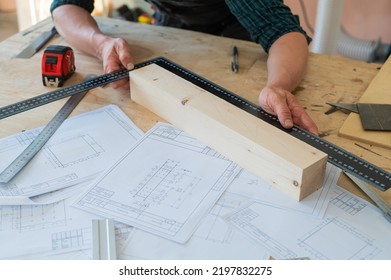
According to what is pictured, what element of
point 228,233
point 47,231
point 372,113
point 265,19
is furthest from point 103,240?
point 265,19

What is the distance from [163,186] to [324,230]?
0.28 m

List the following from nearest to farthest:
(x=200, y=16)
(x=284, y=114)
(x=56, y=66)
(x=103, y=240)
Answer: (x=103, y=240) < (x=284, y=114) < (x=56, y=66) < (x=200, y=16)

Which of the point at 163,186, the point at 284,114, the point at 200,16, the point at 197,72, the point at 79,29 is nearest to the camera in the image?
the point at 163,186

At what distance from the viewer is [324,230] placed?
717 mm

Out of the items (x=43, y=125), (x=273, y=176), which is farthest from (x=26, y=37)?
(x=273, y=176)

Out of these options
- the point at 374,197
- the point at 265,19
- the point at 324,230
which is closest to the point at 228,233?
the point at 324,230

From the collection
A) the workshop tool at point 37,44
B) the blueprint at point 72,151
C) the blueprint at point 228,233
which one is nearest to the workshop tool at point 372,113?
the blueprint at point 228,233

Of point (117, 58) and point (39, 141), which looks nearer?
point (39, 141)

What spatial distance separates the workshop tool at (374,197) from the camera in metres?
0.75

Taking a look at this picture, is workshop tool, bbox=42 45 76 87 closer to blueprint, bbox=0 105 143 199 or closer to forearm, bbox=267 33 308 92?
blueprint, bbox=0 105 143 199

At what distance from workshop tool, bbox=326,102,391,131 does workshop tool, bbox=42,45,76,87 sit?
0.66m

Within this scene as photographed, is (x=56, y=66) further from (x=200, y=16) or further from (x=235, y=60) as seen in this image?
(x=200, y=16)

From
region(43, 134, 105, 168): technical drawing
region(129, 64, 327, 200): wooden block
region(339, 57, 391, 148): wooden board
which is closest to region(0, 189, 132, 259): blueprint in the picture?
A: region(43, 134, 105, 168): technical drawing

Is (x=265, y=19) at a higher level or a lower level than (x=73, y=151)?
higher
